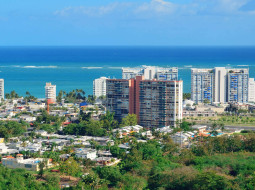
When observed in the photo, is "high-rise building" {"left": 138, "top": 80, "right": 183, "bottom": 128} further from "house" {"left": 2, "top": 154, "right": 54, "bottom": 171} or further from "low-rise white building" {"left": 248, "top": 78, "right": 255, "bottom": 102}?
"low-rise white building" {"left": 248, "top": 78, "right": 255, "bottom": 102}

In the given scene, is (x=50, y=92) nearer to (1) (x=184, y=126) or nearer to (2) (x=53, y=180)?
(1) (x=184, y=126)

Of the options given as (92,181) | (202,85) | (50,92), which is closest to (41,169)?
(92,181)

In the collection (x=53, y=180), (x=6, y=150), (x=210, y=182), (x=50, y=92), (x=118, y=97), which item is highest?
(x=50, y=92)

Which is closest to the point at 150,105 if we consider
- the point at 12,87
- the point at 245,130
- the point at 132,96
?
the point at 132,96

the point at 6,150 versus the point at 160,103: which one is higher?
the point at 160,103

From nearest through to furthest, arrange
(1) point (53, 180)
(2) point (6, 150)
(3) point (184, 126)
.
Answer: (1) point (53, 180) → (2) point (6, 150) → (3) point (184, 126)

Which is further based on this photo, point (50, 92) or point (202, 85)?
point (50, 92)
